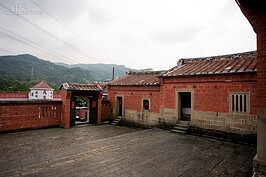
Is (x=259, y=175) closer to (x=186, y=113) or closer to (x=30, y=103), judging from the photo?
(x=186, y=113)

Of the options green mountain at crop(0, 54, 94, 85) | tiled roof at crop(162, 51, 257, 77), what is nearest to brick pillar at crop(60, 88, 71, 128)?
tiled roof at crop(162, 51, 257, 77)

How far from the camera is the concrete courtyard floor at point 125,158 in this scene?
4555 millimetres

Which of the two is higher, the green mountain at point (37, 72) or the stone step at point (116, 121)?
the green mountain at point (37, 72)

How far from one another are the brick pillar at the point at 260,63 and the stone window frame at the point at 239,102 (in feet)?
13.1

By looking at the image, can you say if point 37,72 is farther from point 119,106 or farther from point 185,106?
point 185,106

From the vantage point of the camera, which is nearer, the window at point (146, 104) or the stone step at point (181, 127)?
the stone step at point (181, 127)

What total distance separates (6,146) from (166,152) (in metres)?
6.27

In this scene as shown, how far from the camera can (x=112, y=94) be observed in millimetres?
14508

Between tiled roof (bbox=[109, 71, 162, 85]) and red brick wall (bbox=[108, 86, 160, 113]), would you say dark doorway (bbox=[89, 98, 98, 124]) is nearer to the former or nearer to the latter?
red brick wall (bbox=[108, 86, 160, 113])

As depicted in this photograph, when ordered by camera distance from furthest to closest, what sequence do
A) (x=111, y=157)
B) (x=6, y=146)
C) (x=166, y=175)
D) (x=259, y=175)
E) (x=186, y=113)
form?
(x=186, y=113) < (x=6, y=146) < (x=111, y=157) < (x=166, y=175) < (x=259, y=175)

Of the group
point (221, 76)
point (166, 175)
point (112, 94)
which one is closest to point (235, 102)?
point (221, 76)

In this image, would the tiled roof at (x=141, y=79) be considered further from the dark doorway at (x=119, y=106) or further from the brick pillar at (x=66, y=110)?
the brick pillar at (x=66, y=110)

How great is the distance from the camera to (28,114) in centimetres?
994

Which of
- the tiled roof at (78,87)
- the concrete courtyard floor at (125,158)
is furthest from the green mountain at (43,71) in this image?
the concrete courtyard floor at (125,158)
